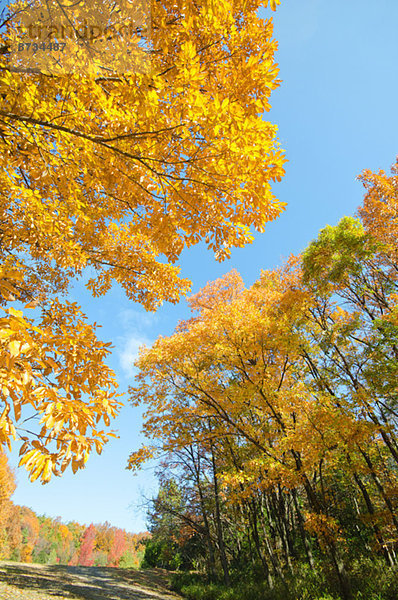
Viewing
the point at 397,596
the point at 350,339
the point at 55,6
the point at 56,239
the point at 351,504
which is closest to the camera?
the point at 55,6

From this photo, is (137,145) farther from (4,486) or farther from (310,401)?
(4,486)

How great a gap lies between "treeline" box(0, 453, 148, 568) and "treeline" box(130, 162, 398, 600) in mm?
18612

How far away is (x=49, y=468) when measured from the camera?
159cm

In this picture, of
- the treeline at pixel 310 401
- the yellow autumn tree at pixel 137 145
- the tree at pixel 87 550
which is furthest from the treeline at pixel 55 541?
the yellow autumn tree at pixel 137 145

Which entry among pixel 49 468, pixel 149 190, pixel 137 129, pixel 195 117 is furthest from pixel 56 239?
pixel 49 468

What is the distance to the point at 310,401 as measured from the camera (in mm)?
6738

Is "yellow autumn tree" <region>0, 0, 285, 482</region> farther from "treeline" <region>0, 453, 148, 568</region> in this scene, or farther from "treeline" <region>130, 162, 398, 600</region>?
"treeline" <region>0, 453, 148, 568</region>

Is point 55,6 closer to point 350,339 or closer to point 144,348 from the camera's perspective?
point 144,348

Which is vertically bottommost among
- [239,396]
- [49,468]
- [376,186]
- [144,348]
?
[49,468]

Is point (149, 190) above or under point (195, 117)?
above

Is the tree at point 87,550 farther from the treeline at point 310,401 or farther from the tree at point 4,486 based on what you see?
the treeline at point 310,401

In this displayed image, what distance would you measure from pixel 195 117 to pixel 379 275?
10012 mm

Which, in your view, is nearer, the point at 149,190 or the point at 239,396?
the point at 149,190

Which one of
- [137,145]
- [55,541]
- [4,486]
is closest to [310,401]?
[137,145]
